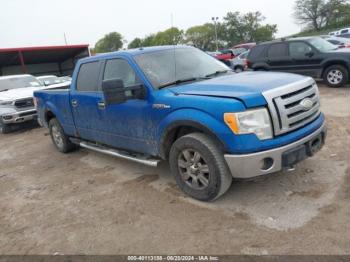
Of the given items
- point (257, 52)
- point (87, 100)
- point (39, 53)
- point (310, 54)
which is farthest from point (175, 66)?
point (39, 53)

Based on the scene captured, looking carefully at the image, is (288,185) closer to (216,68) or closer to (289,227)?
(289,227)

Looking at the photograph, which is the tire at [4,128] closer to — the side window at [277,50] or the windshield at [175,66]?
the windshield at [175,66]

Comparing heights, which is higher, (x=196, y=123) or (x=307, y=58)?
(x=196, y=123)

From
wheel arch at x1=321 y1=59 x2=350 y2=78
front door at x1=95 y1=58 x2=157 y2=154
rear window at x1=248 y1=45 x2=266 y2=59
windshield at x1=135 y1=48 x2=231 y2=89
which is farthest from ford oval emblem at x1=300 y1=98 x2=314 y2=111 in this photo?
rear window at x1=248 y1=45 x2=266 y2=59

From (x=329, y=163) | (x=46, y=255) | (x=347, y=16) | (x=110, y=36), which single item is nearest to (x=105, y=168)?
(x=46, y=255)

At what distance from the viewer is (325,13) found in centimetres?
7975

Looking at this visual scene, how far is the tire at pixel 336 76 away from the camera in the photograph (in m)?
9.71

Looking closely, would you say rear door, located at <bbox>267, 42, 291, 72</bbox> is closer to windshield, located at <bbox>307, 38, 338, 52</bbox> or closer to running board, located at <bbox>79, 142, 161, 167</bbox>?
windshield, located at <bbox>307, 38, 338, 52</bbox>

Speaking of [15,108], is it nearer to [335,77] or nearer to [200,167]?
[200,167]

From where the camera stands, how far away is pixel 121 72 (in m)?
4.69

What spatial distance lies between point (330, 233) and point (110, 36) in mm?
115925

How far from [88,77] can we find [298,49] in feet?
25.1

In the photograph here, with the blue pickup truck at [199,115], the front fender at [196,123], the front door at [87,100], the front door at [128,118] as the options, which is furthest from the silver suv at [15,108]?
the front fender at [196,123]

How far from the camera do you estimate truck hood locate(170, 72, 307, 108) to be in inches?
133
